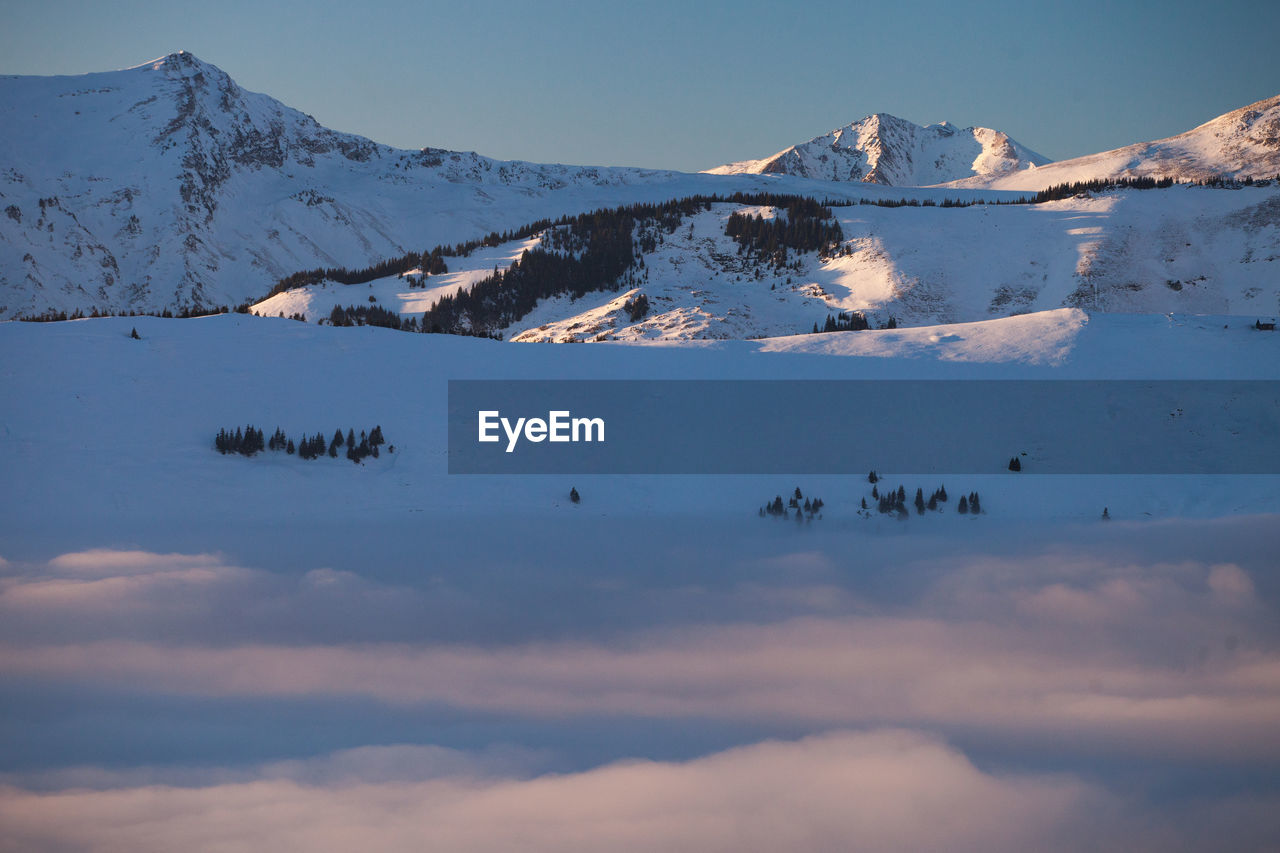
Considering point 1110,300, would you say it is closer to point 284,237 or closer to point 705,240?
point 705,240

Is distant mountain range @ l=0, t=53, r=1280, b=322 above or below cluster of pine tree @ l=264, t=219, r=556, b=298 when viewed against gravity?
above

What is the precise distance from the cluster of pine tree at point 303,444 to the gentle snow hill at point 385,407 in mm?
296

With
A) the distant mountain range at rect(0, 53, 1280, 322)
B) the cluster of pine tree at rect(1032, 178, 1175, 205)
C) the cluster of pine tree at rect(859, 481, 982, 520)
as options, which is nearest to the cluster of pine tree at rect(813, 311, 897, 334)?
the distant mountain range at rect(0, 53, 1280, 322)

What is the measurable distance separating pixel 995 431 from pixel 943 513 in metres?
4.52

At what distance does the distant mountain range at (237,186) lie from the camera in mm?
71875

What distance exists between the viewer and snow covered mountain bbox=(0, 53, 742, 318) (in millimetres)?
72562

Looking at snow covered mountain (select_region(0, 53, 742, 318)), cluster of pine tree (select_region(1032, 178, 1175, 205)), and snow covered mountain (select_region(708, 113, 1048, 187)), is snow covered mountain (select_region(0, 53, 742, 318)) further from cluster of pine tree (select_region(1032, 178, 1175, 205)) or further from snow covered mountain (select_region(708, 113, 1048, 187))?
snow covered mountain (select_region(708, 113, 1048, 187))

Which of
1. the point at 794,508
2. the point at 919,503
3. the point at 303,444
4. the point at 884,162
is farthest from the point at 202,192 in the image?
the point at 884,162

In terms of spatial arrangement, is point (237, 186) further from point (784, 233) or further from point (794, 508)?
point (794, 508)

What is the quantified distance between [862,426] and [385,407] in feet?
40.0

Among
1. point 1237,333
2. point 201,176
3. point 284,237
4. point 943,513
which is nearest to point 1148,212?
point 1237,333

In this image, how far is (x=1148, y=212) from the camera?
178 feet

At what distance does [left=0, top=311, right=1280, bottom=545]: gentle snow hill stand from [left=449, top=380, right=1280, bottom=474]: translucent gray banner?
625 mm

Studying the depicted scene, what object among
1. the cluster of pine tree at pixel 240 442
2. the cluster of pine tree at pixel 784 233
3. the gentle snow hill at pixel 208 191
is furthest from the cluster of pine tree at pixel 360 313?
the cluster of pine tree at pixel 240 442
